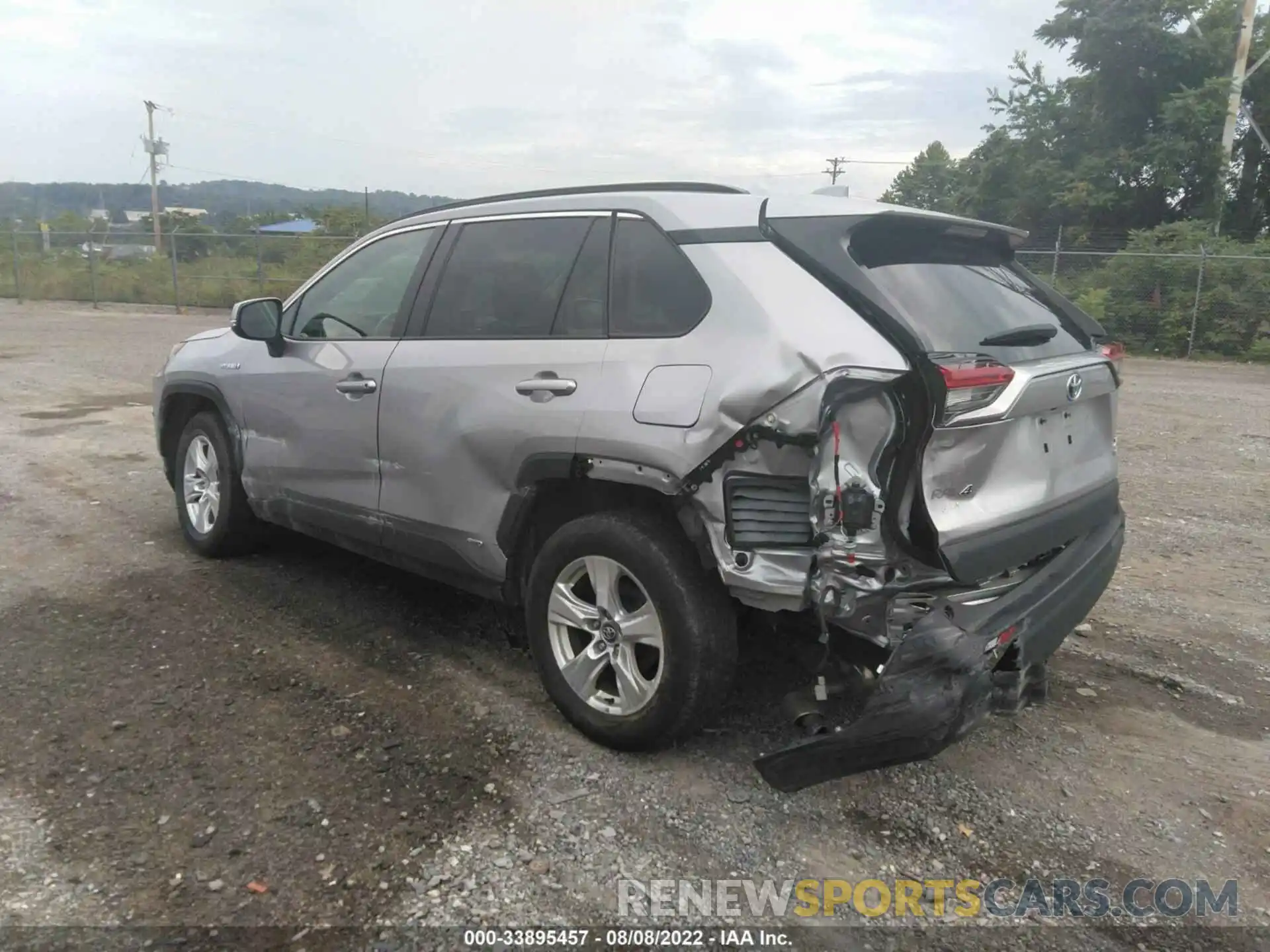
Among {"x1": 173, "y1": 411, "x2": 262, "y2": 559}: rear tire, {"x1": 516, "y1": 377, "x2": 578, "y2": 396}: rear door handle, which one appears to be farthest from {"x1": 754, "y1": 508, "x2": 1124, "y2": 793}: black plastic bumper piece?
{"x1": 173, "y1": 411, "x2": 262, "y2": 559}: rear tire

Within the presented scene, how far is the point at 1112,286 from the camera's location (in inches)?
715

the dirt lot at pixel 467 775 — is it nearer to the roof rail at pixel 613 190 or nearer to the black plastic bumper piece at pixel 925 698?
the black plastic bumper piece at pixel 925 698

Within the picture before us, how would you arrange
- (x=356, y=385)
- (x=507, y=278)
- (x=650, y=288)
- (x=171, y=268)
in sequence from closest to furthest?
(x=650, y=288) < (x=507, y=278) < (x=356, y=385) < (x=171, y=268)

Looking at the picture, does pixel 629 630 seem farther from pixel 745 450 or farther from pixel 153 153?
pixel 153 153

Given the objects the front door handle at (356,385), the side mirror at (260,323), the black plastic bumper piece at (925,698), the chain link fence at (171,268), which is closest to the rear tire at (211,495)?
the side mirror at (260,323)

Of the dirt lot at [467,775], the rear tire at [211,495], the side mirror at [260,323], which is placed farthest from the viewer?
the rear tire at [211,495]

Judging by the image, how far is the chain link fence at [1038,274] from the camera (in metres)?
17.2

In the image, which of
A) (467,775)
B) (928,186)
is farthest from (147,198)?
(467,775)

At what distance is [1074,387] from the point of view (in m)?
3.06

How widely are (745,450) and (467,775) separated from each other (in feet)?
4.63

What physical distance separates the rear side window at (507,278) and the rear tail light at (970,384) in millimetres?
1473

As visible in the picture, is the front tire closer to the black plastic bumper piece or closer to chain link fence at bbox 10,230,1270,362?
the black plastic bumper piece

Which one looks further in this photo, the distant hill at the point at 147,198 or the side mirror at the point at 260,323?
the distant hill at the point at 147,198

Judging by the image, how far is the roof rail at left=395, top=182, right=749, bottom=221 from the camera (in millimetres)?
3404
